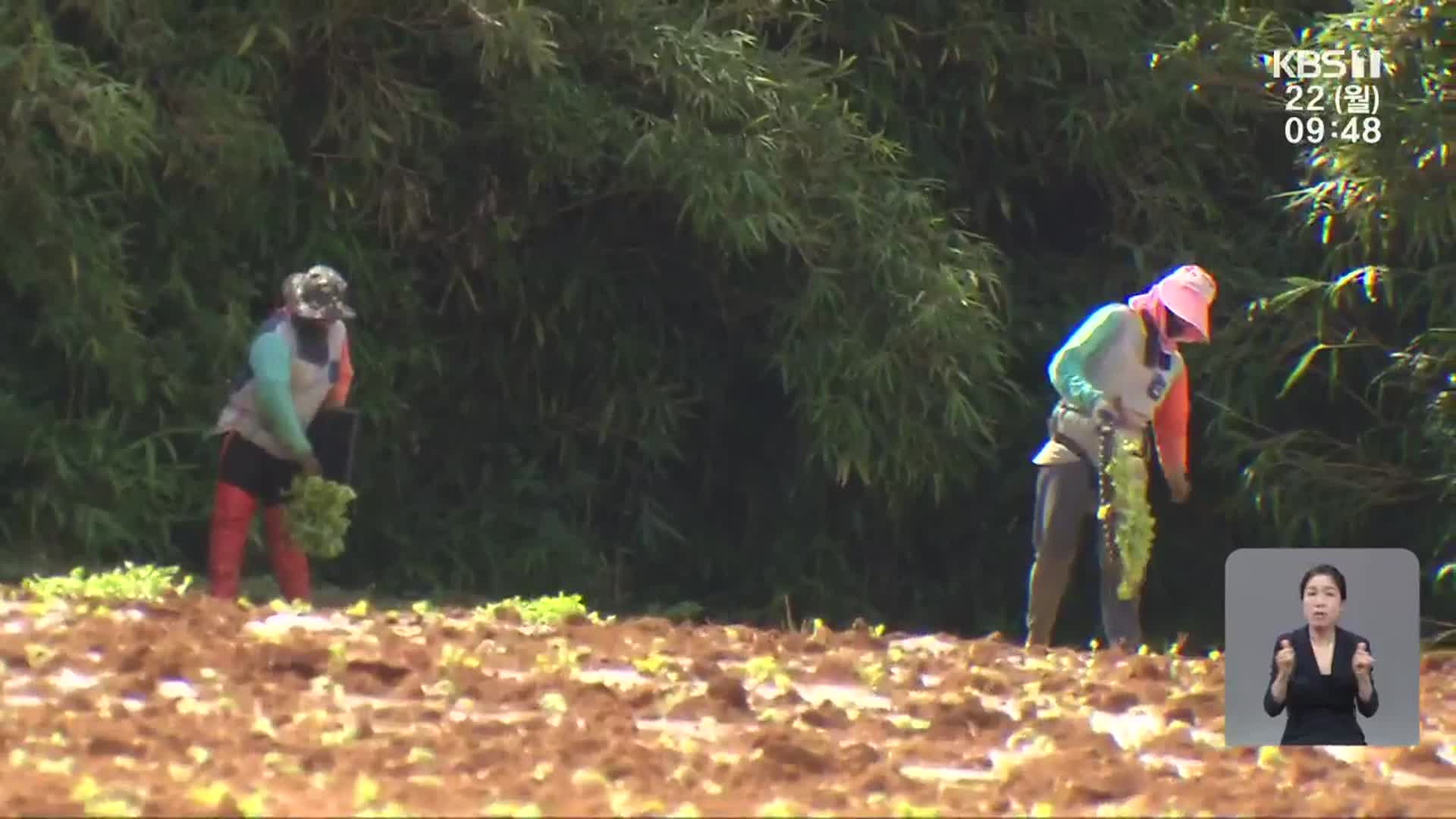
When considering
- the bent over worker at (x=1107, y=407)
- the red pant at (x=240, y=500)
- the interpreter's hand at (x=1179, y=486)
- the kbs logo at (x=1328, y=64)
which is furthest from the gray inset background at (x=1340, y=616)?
the kbs logo at (x=1328, y=64)

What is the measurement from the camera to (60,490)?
350 inches

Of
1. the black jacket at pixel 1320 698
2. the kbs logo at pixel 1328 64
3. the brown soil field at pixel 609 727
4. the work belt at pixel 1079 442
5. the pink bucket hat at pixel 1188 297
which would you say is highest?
the kbs logo at pixel 1328 64

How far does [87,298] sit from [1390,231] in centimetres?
519

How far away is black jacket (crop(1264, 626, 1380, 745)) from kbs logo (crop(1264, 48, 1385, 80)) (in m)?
5.84

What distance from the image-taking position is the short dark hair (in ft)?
13.0

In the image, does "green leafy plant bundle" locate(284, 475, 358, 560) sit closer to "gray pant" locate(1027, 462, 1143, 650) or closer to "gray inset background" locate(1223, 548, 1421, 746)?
"gray pant" locate(1027, 462, 1143, 650)

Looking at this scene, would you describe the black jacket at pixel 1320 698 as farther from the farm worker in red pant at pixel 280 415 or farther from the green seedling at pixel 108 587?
the farm worker in red pant at pixel 280 415

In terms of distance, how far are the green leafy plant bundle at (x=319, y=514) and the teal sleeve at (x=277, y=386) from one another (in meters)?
0.17

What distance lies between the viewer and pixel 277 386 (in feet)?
23.8

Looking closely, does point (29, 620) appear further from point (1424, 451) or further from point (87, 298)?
point (1424, 451)

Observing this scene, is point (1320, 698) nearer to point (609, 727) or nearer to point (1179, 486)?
point (609, 727)

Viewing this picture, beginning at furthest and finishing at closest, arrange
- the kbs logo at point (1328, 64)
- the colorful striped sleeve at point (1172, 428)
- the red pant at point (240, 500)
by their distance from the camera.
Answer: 1. the kbs logo at point (1328, 64)
2. the red pant at point (240, 500)
3. the colorful striped sleeve at point (1172, 428)

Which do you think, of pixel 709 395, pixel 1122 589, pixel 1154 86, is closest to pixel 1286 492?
pixel 1154 86

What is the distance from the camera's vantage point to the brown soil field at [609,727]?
13.0ft
